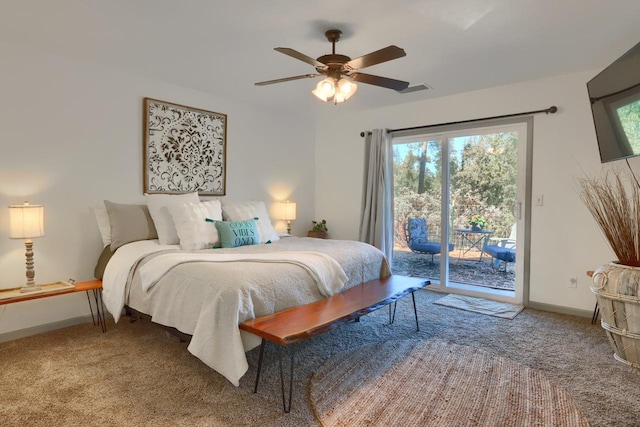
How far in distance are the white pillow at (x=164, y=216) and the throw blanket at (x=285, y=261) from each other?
0.65m

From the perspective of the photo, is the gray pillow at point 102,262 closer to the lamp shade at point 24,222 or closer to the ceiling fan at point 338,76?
the lamp shade at point 24,222

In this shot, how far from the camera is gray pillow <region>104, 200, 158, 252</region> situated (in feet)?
10.3

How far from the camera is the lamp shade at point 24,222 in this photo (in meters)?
2.65

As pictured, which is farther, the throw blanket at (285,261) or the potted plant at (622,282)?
the throw blanket at (285,261)

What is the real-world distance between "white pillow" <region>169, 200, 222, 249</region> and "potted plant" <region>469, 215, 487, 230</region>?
2.90m

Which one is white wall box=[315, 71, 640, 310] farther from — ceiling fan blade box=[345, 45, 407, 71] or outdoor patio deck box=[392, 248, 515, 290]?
ceiling fan blade box=[345, 45, 407, 71]

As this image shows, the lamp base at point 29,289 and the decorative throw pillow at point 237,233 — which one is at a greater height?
the decorative throw pillow at point 237,233

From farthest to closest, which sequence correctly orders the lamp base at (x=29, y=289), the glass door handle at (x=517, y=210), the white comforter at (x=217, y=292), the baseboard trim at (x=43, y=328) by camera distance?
the glass door handle at (x=517, y=210)
the baseboard trim at (x=43, y=328)
the lamp base at (x=29, y=289)
the white comforter at (x=217, y=292)

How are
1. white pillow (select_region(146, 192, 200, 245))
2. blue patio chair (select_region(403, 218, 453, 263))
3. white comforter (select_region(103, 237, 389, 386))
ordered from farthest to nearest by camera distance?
blue patio chair (select_region(403, 218, 453, 263)), white pillow (select_region(146, 192, 200, 245)), white comforter (select_region(103, 237, 389, 386))

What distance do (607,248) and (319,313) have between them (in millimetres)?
2935

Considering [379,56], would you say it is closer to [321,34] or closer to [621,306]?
[321,34]

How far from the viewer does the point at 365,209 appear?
192 inches

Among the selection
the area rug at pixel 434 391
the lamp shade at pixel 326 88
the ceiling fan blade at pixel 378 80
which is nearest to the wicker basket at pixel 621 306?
the area rug at pixel 434 391

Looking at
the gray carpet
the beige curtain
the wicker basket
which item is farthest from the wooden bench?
the beige curtain
